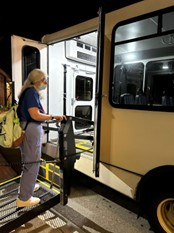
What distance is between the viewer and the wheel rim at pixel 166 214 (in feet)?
5.53

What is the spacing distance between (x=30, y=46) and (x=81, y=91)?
1.56 m

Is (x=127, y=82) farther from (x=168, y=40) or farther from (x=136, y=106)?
(x=168, y=40)

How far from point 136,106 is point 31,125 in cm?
108

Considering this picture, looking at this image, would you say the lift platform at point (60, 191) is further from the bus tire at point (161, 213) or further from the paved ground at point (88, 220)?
the bus tire at point (161, 213)

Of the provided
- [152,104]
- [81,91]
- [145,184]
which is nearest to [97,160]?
[145,184]

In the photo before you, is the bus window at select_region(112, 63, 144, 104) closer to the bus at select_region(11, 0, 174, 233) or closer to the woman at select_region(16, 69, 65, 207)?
the bus at select_region(11, 0, 174, 233)

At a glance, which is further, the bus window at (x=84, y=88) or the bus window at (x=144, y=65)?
the bus window at (x=84, y=88)

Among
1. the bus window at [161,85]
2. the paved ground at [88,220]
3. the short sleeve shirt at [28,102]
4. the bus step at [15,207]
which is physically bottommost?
the paved ground at [88,220]

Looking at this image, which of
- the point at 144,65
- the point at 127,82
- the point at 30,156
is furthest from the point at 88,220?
the point at 144,65

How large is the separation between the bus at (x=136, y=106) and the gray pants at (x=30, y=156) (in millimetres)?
459

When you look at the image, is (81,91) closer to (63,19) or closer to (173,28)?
(63,19)

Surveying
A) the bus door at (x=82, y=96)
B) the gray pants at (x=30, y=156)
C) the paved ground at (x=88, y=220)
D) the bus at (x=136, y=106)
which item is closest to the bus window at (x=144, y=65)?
the bus at (x=136, y=106)

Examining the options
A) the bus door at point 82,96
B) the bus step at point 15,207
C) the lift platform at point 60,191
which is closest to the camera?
the bus step at point 15,207

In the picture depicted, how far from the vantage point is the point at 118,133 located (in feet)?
6.74
